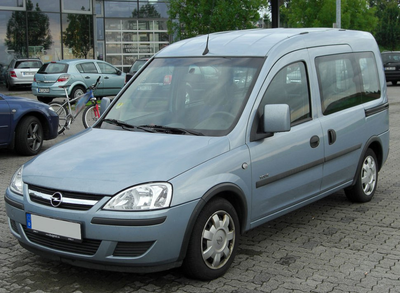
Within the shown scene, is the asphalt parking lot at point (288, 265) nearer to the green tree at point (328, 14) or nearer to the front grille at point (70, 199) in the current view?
the front grille at point (70, 199)

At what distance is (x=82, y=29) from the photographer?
33.6m

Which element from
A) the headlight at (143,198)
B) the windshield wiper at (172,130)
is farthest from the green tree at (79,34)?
the headlight at (143,198)

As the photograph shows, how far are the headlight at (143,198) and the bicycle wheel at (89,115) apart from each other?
1013 cm

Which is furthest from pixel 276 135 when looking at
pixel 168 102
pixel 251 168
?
pixel 168 102

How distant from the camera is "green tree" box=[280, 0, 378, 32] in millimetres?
33906

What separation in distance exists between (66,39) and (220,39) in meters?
28.9

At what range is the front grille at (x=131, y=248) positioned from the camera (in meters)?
4.05

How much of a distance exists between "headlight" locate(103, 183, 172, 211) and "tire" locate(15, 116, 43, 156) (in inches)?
273

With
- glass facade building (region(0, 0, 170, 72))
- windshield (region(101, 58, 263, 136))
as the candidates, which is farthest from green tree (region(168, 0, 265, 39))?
windshield (region(101, 58, 263, 136))

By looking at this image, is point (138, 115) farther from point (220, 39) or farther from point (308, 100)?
point (308, 100)

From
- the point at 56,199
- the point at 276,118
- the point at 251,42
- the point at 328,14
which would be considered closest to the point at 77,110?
the point at 251,42

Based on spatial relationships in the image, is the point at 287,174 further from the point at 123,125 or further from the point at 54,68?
the point at 54,68

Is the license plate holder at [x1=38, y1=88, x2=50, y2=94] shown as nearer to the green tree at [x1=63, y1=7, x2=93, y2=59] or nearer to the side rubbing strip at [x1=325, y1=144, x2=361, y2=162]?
the green tree at [x1=63, y1=7, x2=93, y2=59]

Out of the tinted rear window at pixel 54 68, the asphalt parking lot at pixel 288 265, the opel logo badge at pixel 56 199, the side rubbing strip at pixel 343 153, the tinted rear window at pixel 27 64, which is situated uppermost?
the tinted rear window at pixel 27 64
